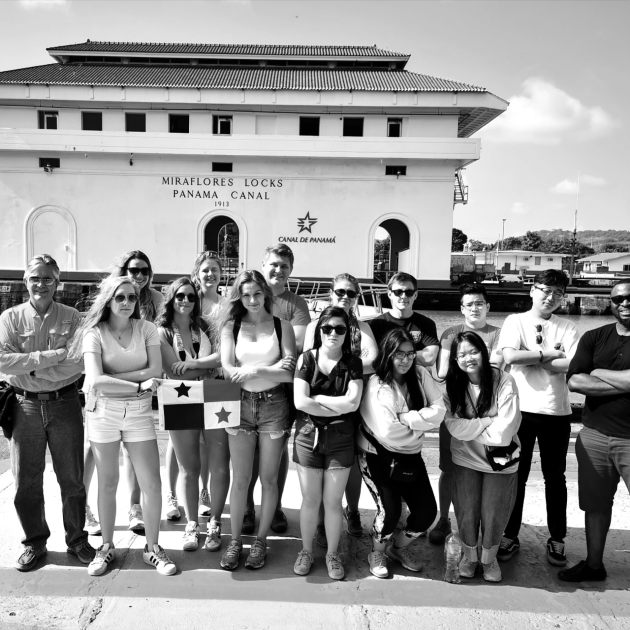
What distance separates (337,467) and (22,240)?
88.6 ft

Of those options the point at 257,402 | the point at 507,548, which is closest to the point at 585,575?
the point at 507,548

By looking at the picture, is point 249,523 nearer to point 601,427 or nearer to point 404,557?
point 404,557

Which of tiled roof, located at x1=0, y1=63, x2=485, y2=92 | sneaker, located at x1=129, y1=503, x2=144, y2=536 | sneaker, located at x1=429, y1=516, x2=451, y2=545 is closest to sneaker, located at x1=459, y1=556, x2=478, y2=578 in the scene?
sneaker, located at x1=429, y1=516, x2=451, y2=545

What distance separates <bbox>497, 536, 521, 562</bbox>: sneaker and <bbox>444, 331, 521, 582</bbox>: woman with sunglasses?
18cm

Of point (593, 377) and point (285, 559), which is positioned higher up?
point (593, 377)

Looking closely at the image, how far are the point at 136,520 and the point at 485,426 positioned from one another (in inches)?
98.8

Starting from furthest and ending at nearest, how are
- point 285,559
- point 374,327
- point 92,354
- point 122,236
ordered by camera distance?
1. point 122,236
2. point 374,327
3. point 285,559
4. point 92,354

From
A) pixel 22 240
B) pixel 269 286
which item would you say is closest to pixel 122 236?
pixel 22 240

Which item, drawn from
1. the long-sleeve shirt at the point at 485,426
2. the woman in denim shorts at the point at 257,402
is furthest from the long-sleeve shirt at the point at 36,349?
the long-sleeve shirt at the point at 485,426

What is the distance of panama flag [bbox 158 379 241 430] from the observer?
3.32 m

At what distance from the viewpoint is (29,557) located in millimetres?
3207

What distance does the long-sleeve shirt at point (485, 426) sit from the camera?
3.16 meters

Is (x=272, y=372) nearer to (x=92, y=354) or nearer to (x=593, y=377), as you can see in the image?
(x=92, y=354)

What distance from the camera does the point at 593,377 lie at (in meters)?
3.18
